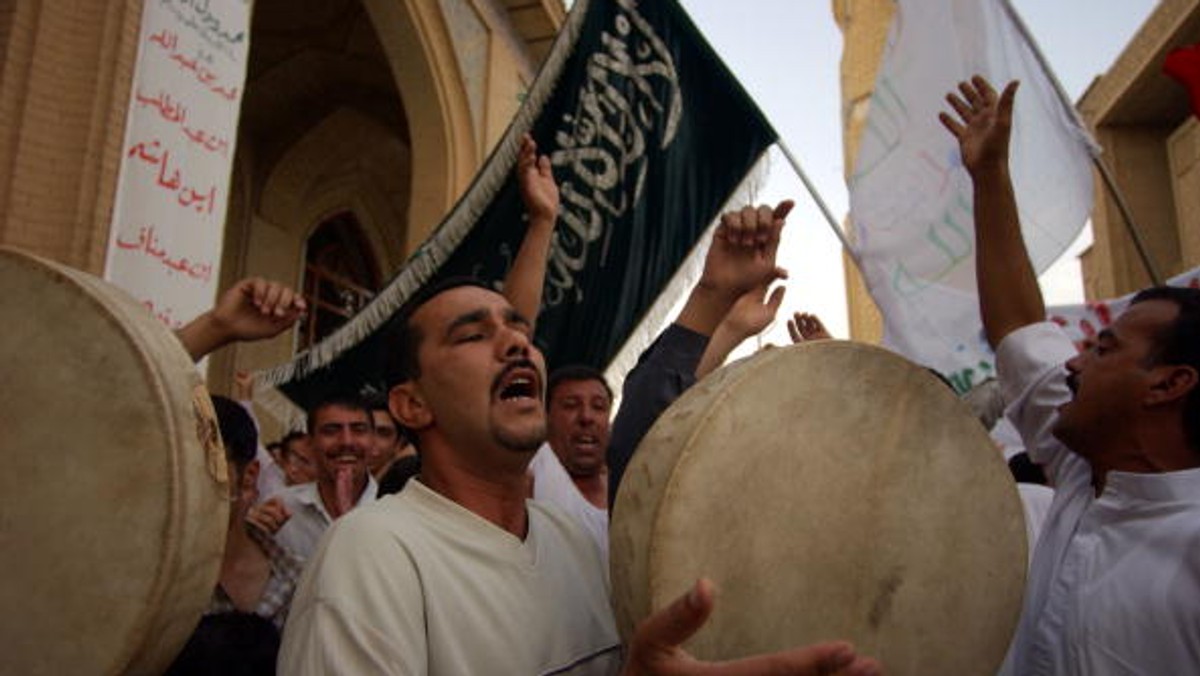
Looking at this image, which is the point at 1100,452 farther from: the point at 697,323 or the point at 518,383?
the point at 518,383

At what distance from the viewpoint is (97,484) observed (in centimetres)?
118

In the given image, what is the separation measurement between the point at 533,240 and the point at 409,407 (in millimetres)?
664

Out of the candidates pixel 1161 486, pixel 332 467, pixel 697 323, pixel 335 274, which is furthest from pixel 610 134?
pixel 335 274

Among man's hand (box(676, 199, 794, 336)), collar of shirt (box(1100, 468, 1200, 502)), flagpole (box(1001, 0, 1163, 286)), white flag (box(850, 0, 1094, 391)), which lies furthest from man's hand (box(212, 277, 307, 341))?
flagpole (box(1001, 0, 1163, 286))

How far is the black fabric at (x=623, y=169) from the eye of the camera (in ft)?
12.3

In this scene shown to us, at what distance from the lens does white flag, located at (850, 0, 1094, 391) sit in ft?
10.1

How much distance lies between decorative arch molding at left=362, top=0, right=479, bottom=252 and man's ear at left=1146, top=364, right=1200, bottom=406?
262 inches

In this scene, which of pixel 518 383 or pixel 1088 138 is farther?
pixel 1088 138

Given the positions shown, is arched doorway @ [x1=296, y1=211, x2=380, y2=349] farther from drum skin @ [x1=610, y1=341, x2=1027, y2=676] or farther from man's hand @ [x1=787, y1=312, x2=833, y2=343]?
drum skin @ [x1=610, y1=341, x2=1027, y2=676]

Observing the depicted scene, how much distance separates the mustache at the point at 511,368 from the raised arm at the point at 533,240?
0.33 meters

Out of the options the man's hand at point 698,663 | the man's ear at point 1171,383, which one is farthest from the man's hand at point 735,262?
the man's hand at point 698,663

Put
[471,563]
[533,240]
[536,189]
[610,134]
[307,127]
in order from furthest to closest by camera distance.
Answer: [307,127], [610,134], [536,189], [533,240], [471,563]

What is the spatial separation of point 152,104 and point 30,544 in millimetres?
3796

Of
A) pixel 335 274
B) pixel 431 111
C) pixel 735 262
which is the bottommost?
pixel 735 262
